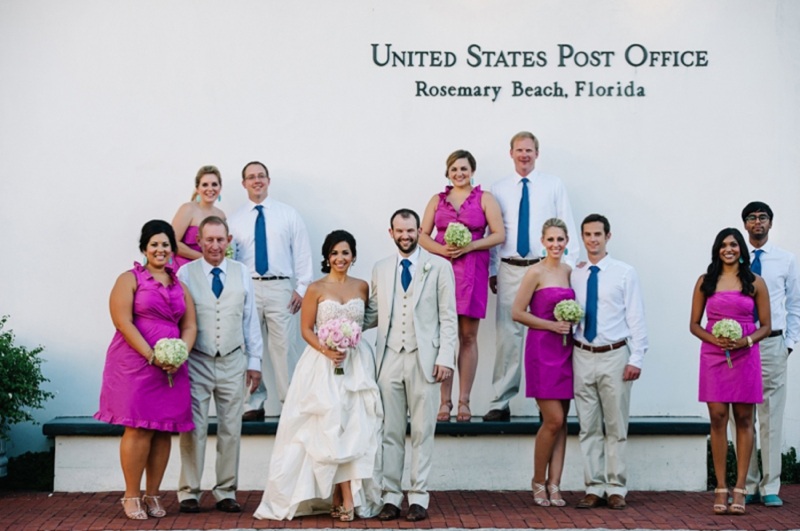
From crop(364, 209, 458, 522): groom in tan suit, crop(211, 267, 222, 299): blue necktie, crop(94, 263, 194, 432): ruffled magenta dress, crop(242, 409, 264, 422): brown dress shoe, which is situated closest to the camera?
crop(94, 263, 194, 432): ruffled magenta dress

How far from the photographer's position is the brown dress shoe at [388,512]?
7.34 m

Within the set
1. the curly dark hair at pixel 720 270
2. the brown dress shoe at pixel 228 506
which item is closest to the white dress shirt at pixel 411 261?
the brown dress shoe at pixel 228 506

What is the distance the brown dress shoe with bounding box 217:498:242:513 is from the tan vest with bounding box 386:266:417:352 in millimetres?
1680

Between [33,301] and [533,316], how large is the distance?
4.77m

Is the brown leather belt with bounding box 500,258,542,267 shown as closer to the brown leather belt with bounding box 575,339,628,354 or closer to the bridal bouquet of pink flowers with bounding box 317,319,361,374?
the brown leather belt with bounding box 575,339,628,354

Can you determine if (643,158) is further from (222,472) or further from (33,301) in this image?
(33,301)

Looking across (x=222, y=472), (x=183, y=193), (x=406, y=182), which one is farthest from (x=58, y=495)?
(x=406, y=182)

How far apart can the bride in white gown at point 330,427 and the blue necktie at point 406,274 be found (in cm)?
34

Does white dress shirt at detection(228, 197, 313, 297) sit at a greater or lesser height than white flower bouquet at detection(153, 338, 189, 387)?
greater

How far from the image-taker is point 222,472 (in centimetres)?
771

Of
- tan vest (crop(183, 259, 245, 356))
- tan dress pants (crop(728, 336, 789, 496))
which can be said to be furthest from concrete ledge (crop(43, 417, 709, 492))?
tan vest (crop(183, 259, 245, 356))

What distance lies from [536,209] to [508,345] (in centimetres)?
122

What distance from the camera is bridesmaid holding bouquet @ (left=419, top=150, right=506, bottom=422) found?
8859 mm

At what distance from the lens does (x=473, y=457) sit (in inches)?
344
